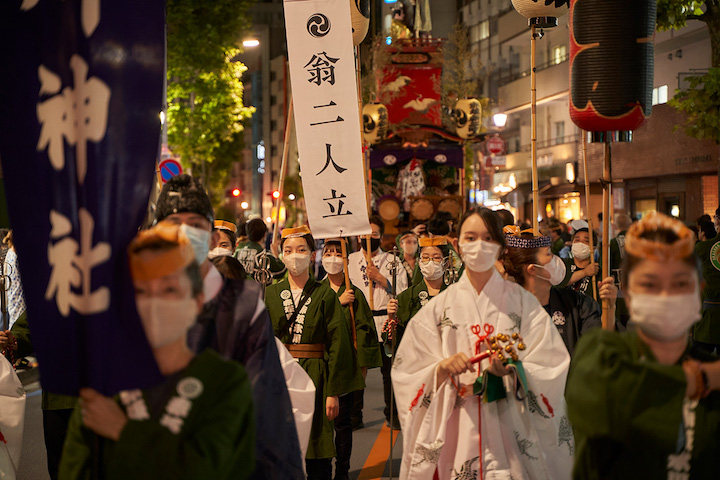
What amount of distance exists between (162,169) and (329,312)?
8.77 metres

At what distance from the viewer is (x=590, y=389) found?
99.1 inches

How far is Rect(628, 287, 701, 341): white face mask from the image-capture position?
8.04 ft

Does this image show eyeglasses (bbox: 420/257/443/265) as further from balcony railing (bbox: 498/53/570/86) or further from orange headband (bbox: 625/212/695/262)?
balcony railing (bbox: 498/53/570/86)

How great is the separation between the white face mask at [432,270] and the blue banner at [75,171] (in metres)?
5.23

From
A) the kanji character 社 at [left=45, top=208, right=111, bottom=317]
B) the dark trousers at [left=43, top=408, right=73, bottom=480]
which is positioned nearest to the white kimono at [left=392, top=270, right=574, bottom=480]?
the kanji character 社 at [left=45, top=208, right=111, bottom=317]

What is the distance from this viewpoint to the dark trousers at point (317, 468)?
5887 mm

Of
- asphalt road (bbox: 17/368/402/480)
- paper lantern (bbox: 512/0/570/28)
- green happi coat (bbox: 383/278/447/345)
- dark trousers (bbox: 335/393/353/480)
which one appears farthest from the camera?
green happi coat (bbox: 383/278/447/345)

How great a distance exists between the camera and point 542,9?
6.46 m

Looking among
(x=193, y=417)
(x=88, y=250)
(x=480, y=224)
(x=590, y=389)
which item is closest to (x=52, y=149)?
(x=88, y=250)

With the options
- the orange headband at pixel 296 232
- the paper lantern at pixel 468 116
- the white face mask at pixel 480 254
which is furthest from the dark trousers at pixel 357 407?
the paper lantern at pixel 468 116

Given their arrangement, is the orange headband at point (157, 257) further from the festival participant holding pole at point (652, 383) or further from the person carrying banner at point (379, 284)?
the person carrying banner at point (379, 284)

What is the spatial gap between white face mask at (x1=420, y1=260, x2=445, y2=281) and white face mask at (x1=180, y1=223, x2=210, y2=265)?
15.5ft

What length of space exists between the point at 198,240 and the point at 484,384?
1916 millimetres

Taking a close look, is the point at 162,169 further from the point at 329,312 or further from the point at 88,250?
the point at 88,250
